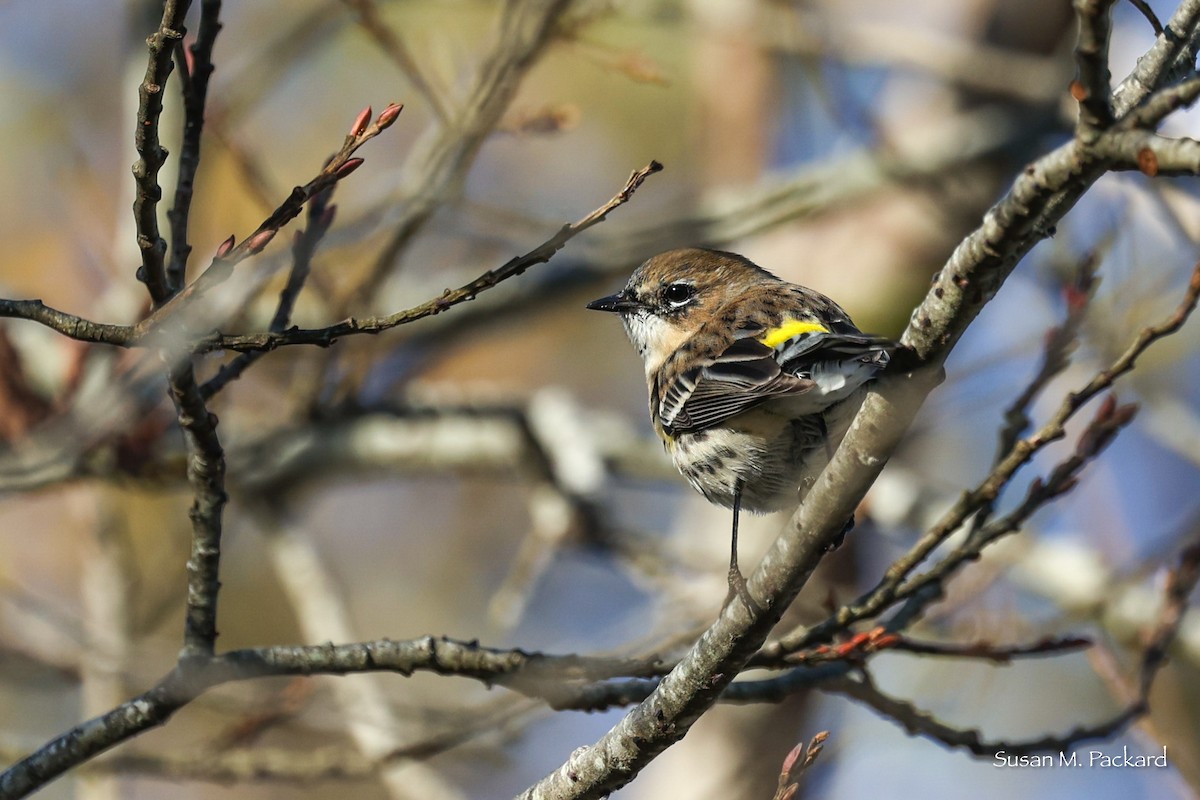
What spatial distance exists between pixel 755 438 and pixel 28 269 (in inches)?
398

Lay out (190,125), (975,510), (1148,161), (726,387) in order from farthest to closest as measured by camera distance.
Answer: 1. (726,387)
2. (975,510)
3. (190,125)
4. (1148,161)

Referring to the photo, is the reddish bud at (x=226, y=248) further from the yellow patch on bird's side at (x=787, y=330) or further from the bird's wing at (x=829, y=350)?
the yellow patch on bird's side at (x=787, y=330)

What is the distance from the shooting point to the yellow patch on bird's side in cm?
438

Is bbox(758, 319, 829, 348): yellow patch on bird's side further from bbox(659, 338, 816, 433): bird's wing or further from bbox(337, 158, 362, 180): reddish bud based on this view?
bbox(337, 158, 362, 180): reddish bud

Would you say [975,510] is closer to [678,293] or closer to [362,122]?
[362,122]

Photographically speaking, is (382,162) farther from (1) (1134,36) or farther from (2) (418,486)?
(1) (1134,36)

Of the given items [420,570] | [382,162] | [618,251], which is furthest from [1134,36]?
[420,570]

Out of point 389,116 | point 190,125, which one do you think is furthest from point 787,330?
point 190,125

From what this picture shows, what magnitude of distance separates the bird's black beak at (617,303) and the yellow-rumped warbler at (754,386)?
0.05 meters

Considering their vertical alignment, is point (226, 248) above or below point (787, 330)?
below

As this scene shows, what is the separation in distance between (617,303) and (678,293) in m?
0.32

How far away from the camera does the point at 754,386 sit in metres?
4.00

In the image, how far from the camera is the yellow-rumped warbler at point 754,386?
3654mm

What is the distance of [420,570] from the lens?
1281 centimetres
